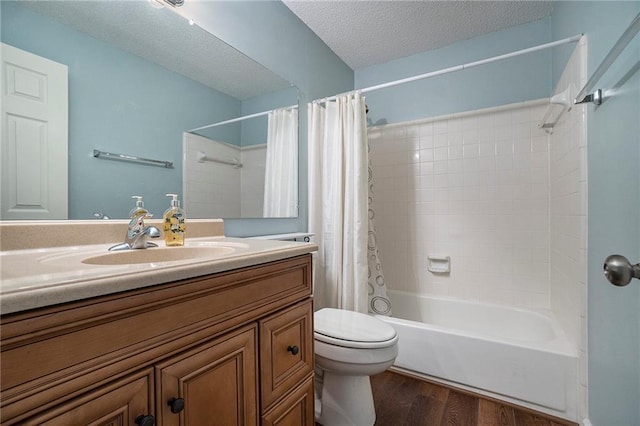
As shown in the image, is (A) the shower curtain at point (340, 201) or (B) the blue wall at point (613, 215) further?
(A) the shower curtain at point (340, 201)

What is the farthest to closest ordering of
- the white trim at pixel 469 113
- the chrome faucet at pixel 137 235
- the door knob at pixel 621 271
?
the white trim at pixel 469 113
the chrome faucet at pixel 137 235
the door knob at pixel 621 271

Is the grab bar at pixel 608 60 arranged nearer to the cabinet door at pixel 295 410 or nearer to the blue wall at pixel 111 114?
the cabinet door at pixel 295 410

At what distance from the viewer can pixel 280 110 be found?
5.90 feet

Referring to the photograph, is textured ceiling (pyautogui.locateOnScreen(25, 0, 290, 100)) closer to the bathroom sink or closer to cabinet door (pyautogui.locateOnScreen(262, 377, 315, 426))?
the bathroom sink

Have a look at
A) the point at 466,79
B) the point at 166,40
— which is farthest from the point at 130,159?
the point at 466,79

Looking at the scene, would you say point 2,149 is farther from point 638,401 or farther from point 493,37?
point 493,37

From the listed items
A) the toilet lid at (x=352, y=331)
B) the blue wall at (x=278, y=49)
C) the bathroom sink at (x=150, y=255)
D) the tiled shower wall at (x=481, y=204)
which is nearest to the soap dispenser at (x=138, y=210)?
the bathroom sink at (x=150, y=255)

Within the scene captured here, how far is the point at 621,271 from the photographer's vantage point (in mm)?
666

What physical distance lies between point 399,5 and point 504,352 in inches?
84.3

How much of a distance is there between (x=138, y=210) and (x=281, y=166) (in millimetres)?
958

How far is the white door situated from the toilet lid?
1.06m

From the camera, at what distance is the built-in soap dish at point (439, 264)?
2.27 metres

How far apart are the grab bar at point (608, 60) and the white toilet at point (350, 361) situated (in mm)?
1178

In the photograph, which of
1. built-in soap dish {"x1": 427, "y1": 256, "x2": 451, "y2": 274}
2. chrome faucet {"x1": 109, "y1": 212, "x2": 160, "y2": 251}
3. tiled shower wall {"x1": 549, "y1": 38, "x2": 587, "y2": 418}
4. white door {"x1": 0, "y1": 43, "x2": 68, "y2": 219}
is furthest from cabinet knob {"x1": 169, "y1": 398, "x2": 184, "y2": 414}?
built-in soap dish {"x1": 427, "y1": 256, "x2": 451, "y2": 274}
